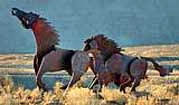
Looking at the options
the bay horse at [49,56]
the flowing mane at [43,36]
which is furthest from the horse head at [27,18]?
the flowing mane at [43,36]

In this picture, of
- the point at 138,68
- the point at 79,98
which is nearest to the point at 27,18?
the point at 138,68

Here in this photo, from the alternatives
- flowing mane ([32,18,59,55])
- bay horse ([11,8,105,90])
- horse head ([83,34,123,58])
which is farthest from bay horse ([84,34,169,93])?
flowing mane ([32,18,59,55])

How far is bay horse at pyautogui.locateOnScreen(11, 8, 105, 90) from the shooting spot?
17.4 m

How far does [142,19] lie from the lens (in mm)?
93000

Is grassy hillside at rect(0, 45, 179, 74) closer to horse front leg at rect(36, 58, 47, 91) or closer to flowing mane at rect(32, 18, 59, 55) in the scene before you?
flowing mane at rect(32, 18, 59, 55)

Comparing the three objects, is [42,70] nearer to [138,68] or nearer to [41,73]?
[41,73]

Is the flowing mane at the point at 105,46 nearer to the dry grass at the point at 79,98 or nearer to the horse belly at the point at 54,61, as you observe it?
the dry grass at the point at 79,98

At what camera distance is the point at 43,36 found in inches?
707

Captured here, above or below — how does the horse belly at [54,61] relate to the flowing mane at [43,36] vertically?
below

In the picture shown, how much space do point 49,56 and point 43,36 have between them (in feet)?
2.61

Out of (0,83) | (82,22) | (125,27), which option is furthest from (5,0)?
(0,83)

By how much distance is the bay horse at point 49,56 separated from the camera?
57.1 feet

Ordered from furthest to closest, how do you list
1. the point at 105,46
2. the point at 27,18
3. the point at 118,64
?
the point at 105,46 < the point at 118,64 < the point at 27,18

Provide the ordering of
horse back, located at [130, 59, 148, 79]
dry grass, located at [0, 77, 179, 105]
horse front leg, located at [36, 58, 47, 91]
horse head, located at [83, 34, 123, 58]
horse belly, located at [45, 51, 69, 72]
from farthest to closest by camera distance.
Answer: horse head, located at [83, 34, 123, 58]
horse back, located at [130, 59, 148, 79]
horse belly, located at [45, 51, 69, 72]
horse front leg, located at [36, 58, 47, 91]
dry grass, located at [0, 77, 179, 105]
